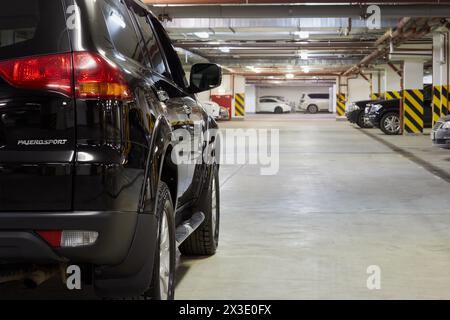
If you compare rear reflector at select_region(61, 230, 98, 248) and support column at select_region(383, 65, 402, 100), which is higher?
support column at select_region(383, 65, 402, 100)

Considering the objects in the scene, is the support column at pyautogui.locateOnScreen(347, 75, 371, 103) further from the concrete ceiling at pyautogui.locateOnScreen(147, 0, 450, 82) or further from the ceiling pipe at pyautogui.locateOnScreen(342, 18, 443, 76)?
the ceiling pipe at pyautogui.locateOnScreen(342, 18, 443, 76)

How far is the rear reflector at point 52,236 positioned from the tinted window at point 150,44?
55.7 inches

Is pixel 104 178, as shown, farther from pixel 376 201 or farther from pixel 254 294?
pixel 376 201

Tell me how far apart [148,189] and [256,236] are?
3301 millimetres

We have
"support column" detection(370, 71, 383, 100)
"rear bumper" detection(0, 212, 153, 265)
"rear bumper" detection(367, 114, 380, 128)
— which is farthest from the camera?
"support column" detection(370, 71, 383, 100)

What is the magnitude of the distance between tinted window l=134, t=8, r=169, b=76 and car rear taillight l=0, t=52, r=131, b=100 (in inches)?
39.6

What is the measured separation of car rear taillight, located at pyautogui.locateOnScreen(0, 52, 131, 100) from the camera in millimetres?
2762

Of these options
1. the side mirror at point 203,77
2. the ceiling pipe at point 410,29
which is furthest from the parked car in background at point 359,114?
the side mirror at point 203,77

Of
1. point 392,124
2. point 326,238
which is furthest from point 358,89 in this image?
point 326,238

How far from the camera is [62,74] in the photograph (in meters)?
2.77

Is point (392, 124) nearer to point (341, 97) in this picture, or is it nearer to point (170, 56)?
point (170, 56)

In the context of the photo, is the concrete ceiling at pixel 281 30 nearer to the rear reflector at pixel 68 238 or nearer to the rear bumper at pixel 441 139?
the rear bumper at pixel 441 139

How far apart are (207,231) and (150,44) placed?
5.75 feet

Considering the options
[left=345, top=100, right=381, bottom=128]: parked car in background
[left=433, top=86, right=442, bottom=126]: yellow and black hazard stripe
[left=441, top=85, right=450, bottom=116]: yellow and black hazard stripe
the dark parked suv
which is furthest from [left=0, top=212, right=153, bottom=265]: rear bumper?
[left=345, top=100, right=381, bottom=128]: parked car in background
